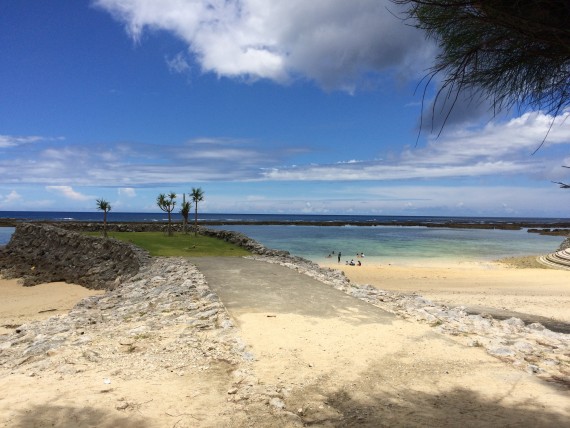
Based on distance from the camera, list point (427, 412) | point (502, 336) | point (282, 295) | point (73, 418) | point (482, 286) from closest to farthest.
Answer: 1. point (73, 418)
2. point (427, 412)
3. point (502, 336)
4. point (282, 295)
5. point (482, 286)

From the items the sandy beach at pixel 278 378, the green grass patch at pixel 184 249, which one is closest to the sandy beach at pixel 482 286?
the green grass patch at pixel 184 249

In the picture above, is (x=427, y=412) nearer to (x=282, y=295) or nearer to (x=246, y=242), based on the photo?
(x=282, y=295)

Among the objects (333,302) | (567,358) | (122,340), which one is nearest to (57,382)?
(122,340)

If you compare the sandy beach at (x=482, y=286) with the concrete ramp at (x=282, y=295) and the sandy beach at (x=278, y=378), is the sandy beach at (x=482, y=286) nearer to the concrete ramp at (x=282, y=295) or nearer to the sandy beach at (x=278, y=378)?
the concrete ramp at (x=282, y=295)

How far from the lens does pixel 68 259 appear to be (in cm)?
2494

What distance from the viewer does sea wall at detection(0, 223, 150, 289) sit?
812 inches

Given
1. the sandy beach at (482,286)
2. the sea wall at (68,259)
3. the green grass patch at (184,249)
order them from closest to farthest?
the sandy beach at (482,286), the sea wall at (68,259), the green grass patch at (184,249)

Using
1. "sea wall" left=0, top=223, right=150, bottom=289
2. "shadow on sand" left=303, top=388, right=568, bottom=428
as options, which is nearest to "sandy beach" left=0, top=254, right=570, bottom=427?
"shadow on sand" left=303, top=388, right=568, bottom=428

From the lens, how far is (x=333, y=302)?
10266 millimetres

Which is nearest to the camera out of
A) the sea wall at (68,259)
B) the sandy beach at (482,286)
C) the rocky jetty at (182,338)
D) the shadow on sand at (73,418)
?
the shadow on sand at (73,418)

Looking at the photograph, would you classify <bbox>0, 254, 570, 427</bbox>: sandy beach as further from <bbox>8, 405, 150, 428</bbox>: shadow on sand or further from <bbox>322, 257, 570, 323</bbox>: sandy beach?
<bbox>322, 257, 570, 323</bbox>: sandy beach

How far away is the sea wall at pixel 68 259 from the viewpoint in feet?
67.7

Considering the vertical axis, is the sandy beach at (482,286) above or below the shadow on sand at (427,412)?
below

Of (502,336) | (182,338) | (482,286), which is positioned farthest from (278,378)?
(482,286)
